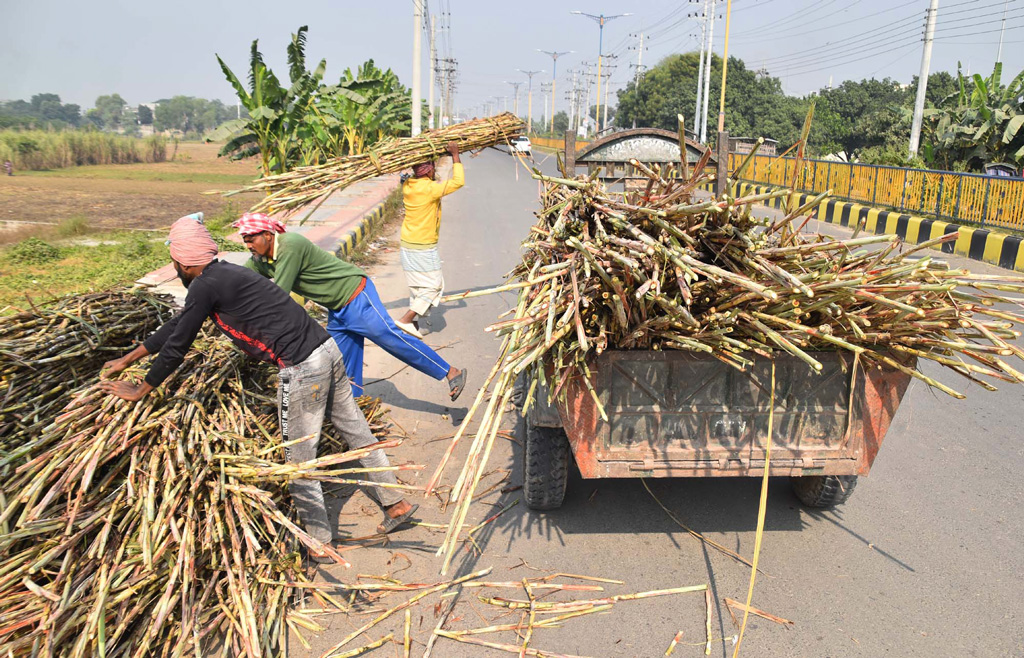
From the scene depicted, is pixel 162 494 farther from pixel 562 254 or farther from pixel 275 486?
pixel 562 254

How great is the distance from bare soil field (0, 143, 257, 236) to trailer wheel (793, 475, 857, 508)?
11248 millimetres

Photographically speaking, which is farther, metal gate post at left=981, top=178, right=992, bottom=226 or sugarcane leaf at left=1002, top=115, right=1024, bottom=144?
sugarcane leaf at left=1002, top=115, right=1024, bottom=144

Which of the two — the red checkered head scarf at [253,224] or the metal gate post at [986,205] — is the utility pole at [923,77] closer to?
the metal gate post at [986,205]

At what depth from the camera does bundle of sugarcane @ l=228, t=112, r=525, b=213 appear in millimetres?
6008

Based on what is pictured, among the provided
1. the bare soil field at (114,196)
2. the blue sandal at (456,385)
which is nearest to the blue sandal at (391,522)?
the blue sandal at (456,385)

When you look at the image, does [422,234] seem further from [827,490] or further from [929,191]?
[929,191]

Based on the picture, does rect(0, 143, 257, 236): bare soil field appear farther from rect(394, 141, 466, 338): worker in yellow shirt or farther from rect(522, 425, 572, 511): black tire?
rect(522, 425, 572, 511): black tire

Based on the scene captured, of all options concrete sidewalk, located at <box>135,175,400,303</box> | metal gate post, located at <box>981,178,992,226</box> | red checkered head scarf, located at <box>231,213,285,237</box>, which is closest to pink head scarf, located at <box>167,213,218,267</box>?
red checkered head scarf, located at <box>231,213,285,237</box>

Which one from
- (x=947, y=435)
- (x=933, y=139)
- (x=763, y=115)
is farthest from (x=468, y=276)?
(x=763, y=115)

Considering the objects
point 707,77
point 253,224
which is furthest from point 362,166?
point 707,77

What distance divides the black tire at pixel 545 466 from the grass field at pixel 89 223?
106 inches

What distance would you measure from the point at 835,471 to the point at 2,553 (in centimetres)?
343

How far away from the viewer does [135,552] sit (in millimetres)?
2961

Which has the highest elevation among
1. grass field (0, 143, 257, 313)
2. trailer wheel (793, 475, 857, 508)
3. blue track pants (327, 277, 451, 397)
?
blue track pants (327, 277, 451, 397)
